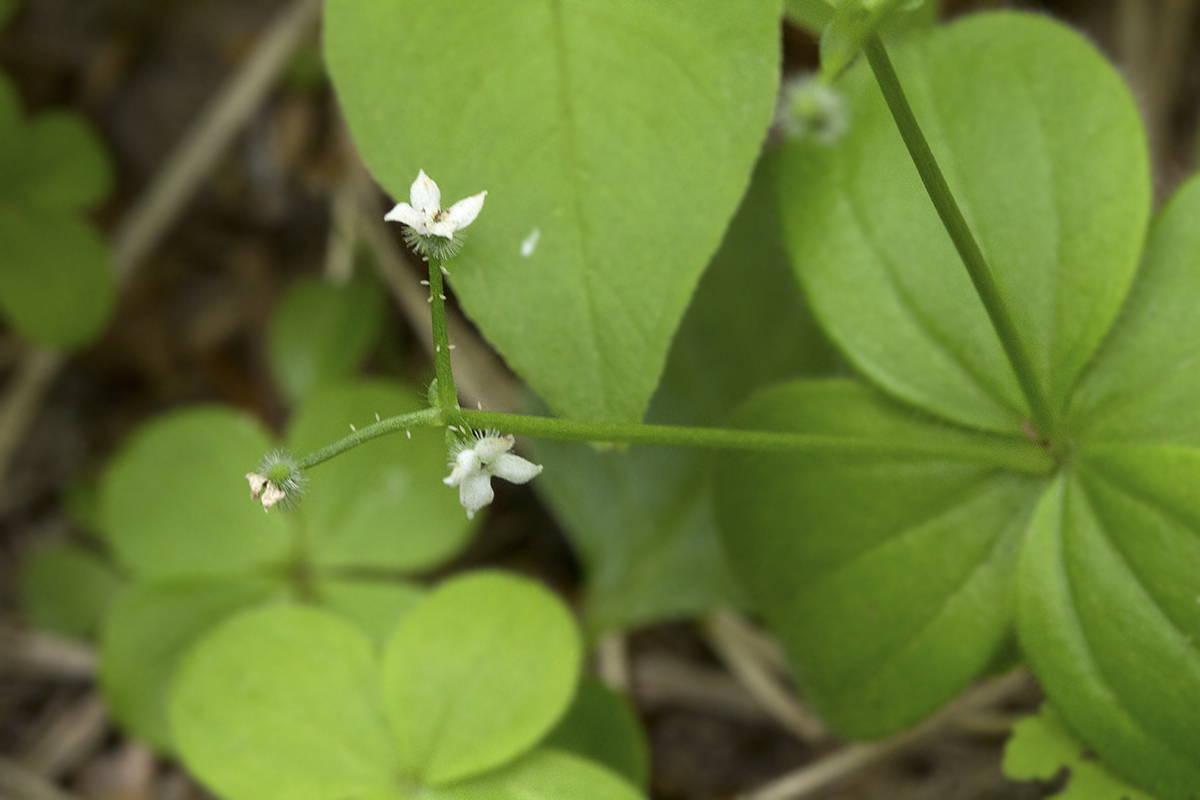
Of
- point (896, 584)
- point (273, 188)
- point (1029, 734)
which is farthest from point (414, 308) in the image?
point (1029, 734)

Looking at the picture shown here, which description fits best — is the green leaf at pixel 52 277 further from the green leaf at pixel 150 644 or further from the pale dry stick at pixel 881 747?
the pale dry stick at pixel 881 747

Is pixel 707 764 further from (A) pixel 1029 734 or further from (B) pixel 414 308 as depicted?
(B) pixel 414 308

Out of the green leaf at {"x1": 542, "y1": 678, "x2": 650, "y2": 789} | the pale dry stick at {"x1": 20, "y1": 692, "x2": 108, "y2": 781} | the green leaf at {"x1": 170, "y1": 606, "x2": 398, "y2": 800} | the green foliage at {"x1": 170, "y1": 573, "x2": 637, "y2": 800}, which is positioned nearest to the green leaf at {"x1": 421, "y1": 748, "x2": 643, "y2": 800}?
the green foliage at {"x1": 170, "y1": 573, "x2": 637, "y2": 800}

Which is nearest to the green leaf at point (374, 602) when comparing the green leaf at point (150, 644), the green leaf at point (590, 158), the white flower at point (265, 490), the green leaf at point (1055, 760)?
the green leaf at point (150, 644)

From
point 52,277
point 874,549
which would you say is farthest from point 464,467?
point 52,277

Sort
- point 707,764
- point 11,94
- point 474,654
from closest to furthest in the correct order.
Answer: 1. point 474,654
2. point 707,764
3. point 11,94

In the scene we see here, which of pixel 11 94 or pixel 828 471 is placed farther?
pixel 11 94

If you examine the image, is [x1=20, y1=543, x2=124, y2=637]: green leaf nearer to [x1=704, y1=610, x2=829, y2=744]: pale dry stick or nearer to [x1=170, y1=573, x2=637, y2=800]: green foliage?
[x1=170, y1=573, x2=637, y2=800]: green foliage
